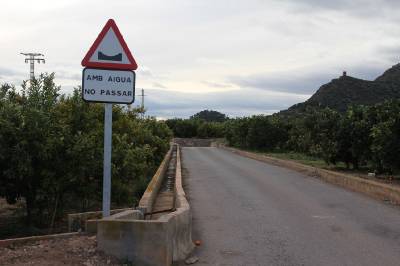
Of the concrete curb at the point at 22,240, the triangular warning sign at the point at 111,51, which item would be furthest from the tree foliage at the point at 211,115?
the triangular warning sign at the point at 111,51

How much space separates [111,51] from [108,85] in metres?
0.46

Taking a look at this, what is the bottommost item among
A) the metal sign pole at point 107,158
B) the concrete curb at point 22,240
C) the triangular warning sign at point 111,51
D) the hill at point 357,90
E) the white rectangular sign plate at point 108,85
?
the concrete curb at point 22,240

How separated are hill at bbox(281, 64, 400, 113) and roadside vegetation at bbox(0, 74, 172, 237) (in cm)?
3657

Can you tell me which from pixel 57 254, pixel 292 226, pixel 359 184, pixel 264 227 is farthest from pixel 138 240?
pixel 359 184

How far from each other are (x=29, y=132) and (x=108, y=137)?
3195 millimetres

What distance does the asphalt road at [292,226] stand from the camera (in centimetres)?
754

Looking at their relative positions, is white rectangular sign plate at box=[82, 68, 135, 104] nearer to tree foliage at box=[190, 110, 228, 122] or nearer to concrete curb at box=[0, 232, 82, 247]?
concrete curb at box=[0, 232, 82, 247]

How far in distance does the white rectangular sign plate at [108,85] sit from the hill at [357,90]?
4024 centimetres

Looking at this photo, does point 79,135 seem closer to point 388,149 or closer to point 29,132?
point 29,132

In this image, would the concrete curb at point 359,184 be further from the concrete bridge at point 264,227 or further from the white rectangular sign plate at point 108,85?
the white rectangular sign plate at point 108,85

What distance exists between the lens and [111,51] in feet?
22.6

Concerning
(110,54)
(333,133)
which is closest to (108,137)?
(110,54)

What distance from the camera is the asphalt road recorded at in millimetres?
7539

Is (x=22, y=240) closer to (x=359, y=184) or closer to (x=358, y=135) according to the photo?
(x=359, y=184)
